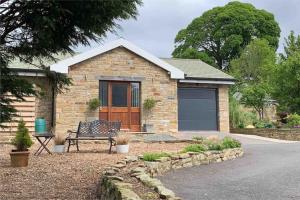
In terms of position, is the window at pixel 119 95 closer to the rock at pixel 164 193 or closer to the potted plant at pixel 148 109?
the potted plant at pixel 148 109

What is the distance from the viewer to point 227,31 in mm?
51281

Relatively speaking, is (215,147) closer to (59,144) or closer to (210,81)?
(59,144)

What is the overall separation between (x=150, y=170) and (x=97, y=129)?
4.52 m

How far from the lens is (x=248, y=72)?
129 ft

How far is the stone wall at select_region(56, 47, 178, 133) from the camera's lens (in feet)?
62.5

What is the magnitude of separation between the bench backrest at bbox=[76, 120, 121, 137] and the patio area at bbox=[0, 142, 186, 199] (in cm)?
164

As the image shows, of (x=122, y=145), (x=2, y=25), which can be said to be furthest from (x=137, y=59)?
(x=2, y=25)

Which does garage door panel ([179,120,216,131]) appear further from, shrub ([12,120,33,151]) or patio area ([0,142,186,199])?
shrub ([12,120,33,151])

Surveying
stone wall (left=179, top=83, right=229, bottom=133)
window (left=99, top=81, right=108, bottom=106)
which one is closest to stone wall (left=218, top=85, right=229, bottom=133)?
stone wall (left=179, top=83, right=229, bottom=133)

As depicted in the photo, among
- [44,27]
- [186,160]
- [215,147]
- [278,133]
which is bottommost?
[186,160]

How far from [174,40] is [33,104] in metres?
39.7

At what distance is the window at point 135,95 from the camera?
20.6m

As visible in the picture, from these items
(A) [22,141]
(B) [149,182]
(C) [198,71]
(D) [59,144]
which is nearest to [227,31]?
(C) [198,71]

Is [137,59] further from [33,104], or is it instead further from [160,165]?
[160,165]
